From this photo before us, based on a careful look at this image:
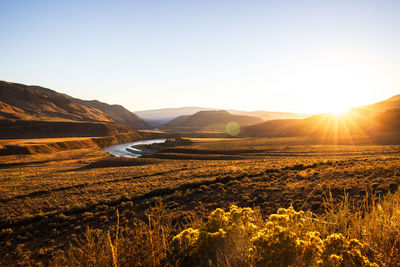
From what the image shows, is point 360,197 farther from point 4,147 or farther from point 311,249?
point 4,147

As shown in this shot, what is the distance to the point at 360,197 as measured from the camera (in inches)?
438

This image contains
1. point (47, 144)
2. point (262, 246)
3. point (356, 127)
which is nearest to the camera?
point (262, 246)

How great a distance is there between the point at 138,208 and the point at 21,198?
14.1 meters

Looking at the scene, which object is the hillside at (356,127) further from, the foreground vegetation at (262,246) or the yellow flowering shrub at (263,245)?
the yellow flowering shrub at (263,245)

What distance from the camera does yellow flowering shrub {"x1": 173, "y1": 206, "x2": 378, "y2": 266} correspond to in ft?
8.19

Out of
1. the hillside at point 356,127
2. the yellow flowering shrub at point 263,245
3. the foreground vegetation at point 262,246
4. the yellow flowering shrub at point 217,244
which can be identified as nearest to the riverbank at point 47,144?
the foreground vegetation at point 262,246

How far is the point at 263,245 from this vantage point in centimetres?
265

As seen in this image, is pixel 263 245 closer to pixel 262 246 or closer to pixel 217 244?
pixel 262 246

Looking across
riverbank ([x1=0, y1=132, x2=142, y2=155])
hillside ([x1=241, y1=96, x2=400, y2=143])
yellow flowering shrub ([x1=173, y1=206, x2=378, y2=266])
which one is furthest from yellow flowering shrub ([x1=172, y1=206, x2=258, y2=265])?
hillside ([x1=241, y1=96, x2=400, y2=143])

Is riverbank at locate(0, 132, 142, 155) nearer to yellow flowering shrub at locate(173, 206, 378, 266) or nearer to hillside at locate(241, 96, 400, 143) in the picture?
yellow flowering shrub at locate(173, 206, 378, 266)

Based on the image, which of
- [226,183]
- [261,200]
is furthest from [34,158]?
[261,200]

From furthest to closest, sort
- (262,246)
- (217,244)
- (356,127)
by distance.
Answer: (356,127), (217,244), (262,246)

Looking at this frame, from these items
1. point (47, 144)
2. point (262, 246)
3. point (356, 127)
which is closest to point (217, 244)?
point (262, 246)

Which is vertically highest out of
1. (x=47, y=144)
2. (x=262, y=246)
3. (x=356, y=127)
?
(x=356, y=127)
